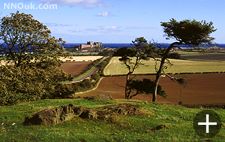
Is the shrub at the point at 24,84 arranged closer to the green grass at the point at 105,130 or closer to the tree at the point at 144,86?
the green grass at the point at 105,130

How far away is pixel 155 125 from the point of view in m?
15.8

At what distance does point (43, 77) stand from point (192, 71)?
5621 centimetres

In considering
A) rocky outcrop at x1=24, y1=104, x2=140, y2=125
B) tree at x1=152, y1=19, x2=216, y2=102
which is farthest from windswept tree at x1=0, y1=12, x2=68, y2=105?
rocky outcrop at x1=24, y1=104, x2=140, y2=125

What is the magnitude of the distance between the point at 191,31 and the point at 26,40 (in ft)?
41.9

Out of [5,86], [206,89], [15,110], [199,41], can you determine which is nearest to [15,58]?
[5,86]

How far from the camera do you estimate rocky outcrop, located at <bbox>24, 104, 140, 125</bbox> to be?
15.1 metres

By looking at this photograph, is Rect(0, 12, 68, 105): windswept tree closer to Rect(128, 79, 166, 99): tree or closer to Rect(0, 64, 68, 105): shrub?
Rect(0, 64, 68, 105): shrub

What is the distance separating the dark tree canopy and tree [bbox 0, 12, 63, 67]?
947 cm

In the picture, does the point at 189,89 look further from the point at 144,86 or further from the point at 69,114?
the point at 69,114

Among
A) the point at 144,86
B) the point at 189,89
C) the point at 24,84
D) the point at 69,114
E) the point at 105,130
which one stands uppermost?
the point at 69,114

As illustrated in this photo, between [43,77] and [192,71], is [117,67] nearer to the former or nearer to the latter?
[192,71]

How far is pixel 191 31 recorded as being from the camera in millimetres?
36844

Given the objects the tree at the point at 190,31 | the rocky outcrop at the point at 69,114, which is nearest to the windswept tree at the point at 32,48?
the tree at the point at 190,31

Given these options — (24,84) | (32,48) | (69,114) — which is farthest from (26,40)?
(69,114)
